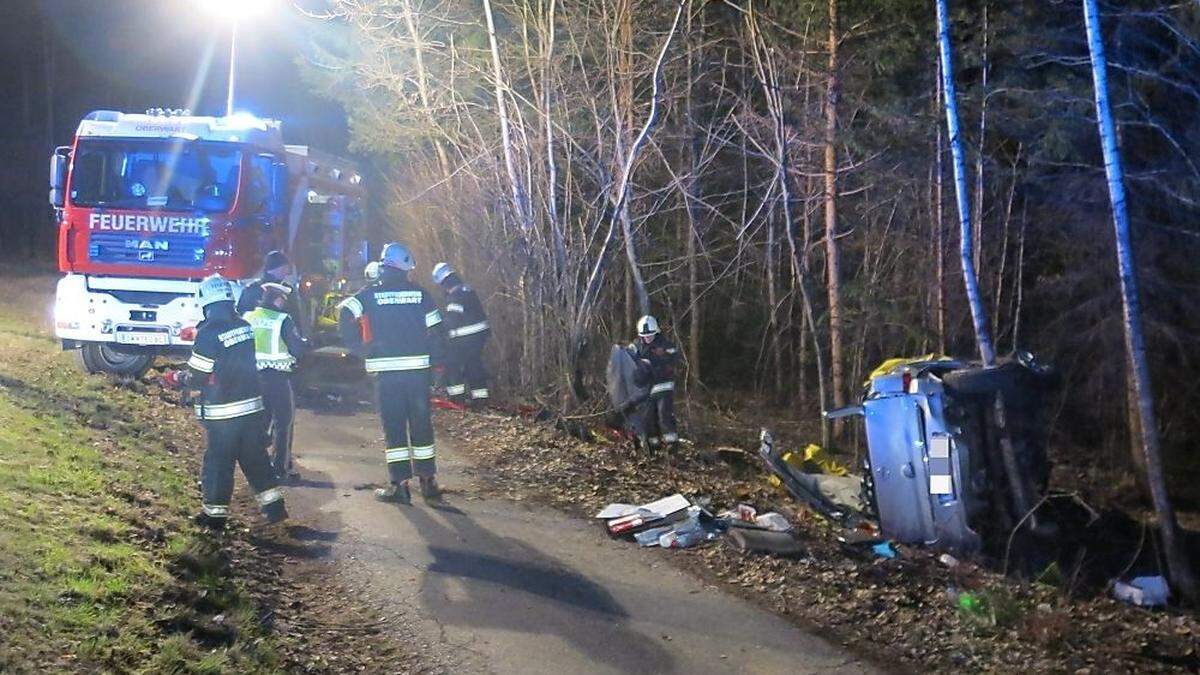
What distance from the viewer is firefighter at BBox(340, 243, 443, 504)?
931cm

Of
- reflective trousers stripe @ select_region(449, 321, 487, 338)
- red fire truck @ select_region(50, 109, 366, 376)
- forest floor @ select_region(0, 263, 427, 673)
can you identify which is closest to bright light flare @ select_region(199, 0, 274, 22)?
red fire truck @ select_region(50, 109, 366, 376)

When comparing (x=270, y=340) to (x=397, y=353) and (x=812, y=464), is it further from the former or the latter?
(x=812, y=464)

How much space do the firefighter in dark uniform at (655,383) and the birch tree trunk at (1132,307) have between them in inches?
186

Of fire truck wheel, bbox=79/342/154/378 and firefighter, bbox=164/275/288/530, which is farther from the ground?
fire truck wheel, bbox=79/342/154/378

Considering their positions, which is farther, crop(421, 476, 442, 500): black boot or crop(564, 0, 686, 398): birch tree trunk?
crop(564, 0, 686, 398): birch tree trunk

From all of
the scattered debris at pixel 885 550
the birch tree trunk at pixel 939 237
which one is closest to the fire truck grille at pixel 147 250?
the scattered debris at pixel 885 550

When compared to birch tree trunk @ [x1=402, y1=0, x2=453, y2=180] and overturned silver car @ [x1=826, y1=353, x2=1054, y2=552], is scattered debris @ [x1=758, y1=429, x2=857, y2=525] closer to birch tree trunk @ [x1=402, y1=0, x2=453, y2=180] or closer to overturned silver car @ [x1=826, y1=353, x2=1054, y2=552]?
overturned silver car @ [x1=826, y1=353, x2=1054, y2=552]

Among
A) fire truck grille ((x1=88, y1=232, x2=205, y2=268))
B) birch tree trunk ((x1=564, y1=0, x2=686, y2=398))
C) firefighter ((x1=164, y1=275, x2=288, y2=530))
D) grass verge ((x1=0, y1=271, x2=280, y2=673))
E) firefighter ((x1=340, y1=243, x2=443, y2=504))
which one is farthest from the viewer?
fire truck grille ((x1=88, y1=232, x2=205, y2=268))

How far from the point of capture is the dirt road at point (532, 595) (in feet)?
20.6

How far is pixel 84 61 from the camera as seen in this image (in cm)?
4662

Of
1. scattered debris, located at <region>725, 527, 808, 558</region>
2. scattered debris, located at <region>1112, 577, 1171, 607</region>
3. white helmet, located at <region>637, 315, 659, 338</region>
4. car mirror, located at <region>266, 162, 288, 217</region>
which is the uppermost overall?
car mirror, located at <region>266, 162, 288, 217</region>

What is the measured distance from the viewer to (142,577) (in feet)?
21.2

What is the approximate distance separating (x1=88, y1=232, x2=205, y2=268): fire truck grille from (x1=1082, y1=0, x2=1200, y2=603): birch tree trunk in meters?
10.0

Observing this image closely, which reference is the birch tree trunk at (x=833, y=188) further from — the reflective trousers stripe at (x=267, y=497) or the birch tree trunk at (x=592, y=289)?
the reflective trousers stripe at (x=267, y=497)
